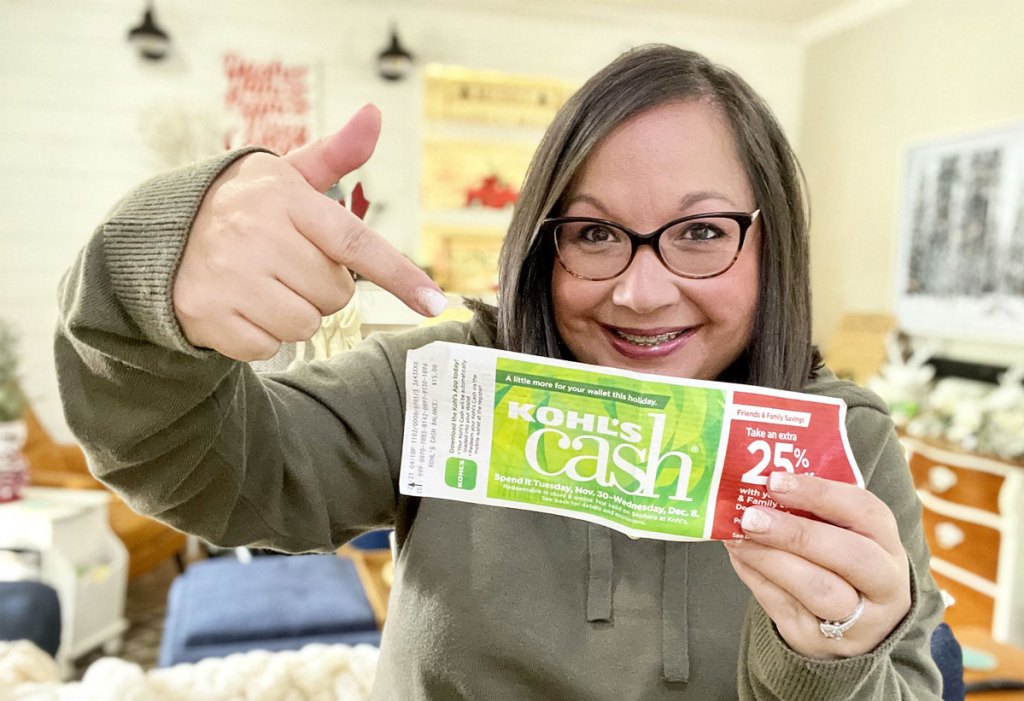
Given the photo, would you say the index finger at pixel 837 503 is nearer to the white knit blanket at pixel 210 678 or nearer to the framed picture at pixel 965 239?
the white knit blanket at pixel 210 678

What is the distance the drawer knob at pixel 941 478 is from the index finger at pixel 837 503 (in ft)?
7.45

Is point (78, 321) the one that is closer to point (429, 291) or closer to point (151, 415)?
point (151, 415)

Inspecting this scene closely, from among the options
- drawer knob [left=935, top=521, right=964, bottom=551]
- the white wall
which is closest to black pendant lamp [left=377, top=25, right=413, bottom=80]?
the white wall

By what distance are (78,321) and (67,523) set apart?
7.92ft

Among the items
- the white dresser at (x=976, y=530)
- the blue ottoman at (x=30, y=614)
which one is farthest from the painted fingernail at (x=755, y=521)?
the white dresser at (x=976, y=530)

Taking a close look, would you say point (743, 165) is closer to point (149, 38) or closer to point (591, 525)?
point (591, 525)

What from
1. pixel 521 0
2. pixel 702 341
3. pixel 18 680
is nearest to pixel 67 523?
pixel 18 680

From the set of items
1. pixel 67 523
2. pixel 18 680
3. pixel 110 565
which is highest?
pixel 18 680

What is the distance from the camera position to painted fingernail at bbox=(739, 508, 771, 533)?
0.56 meters

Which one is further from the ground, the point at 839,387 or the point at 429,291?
the point at 429,291

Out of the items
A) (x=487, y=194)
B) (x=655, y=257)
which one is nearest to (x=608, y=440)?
(x=655, y=257)

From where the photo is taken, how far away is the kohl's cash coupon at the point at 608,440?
591 mm

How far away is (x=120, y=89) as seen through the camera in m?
3.68

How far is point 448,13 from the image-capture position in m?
4.04
